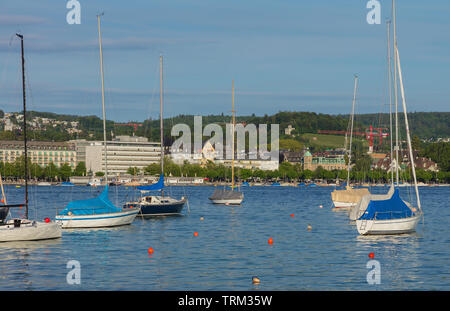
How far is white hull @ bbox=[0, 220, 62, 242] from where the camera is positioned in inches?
1558

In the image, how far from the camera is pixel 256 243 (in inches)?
1750

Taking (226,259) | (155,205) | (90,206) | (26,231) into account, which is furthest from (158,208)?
(226,259)

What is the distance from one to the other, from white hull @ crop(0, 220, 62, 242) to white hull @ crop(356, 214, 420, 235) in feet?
60.0

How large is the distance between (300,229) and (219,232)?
6811mm

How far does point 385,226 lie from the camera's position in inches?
1757

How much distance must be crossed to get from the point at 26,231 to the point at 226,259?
37.0ft

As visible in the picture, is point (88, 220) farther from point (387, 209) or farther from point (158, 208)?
point (387, 209)

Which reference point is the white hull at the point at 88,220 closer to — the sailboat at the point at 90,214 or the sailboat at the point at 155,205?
the sailboat at the point at 90,214

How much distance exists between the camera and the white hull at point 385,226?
44.4 m

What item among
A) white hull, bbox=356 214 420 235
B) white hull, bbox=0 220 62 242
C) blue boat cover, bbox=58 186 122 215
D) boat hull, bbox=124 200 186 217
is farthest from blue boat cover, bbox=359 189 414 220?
boat hull, bbox=124 200 186 217

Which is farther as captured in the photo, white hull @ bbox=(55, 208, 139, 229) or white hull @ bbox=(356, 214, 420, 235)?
white hull @ bbox=(55, 208, 139, 229)

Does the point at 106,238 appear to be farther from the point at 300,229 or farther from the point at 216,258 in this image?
the point at 300,229

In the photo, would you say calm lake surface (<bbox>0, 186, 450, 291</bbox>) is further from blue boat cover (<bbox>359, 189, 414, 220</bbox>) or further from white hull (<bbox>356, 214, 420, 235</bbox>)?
blue boat cover (<bbox>359, 189, 414, 220</bbox>)

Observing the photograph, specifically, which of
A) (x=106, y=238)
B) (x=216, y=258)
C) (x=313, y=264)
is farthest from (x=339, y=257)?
(x=106, y=238)
